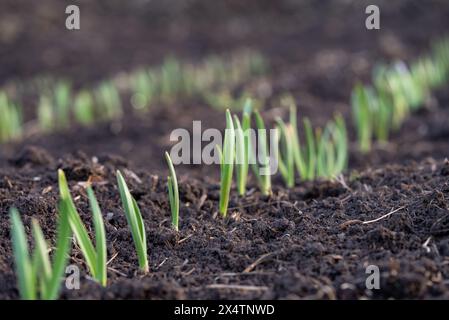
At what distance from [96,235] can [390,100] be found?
125 inches

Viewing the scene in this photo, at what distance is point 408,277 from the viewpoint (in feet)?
5.45

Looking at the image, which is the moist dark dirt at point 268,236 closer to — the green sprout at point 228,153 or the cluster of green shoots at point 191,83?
the green sprout at point 228,153

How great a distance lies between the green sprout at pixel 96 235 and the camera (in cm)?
165

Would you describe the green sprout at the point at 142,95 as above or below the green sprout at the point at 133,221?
above

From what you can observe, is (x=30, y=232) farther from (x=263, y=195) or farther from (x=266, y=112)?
(x=266, y=112)

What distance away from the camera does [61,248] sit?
152 centimetres

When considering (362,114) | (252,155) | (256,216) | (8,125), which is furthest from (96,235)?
(8,125)

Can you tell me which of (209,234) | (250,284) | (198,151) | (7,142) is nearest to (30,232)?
(209,234)

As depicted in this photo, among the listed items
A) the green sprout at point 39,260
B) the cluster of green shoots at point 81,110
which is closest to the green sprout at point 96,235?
the green sprout at point 39,260

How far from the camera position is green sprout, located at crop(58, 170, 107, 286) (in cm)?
165

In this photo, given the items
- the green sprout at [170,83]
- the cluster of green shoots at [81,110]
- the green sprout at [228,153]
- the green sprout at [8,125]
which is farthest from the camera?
the green sprout at [170,83]

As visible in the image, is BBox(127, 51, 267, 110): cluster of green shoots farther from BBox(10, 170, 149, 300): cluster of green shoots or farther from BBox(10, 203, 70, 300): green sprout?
BBox(10, 203, 70, 300): green sprout

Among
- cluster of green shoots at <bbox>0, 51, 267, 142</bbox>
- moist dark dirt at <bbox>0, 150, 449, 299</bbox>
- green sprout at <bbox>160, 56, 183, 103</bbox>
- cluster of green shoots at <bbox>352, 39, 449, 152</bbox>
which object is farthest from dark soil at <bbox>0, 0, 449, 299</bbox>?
green sprout at <bbox>160, 56, 183, 103</bbox>

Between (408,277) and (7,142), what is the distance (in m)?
3.70
